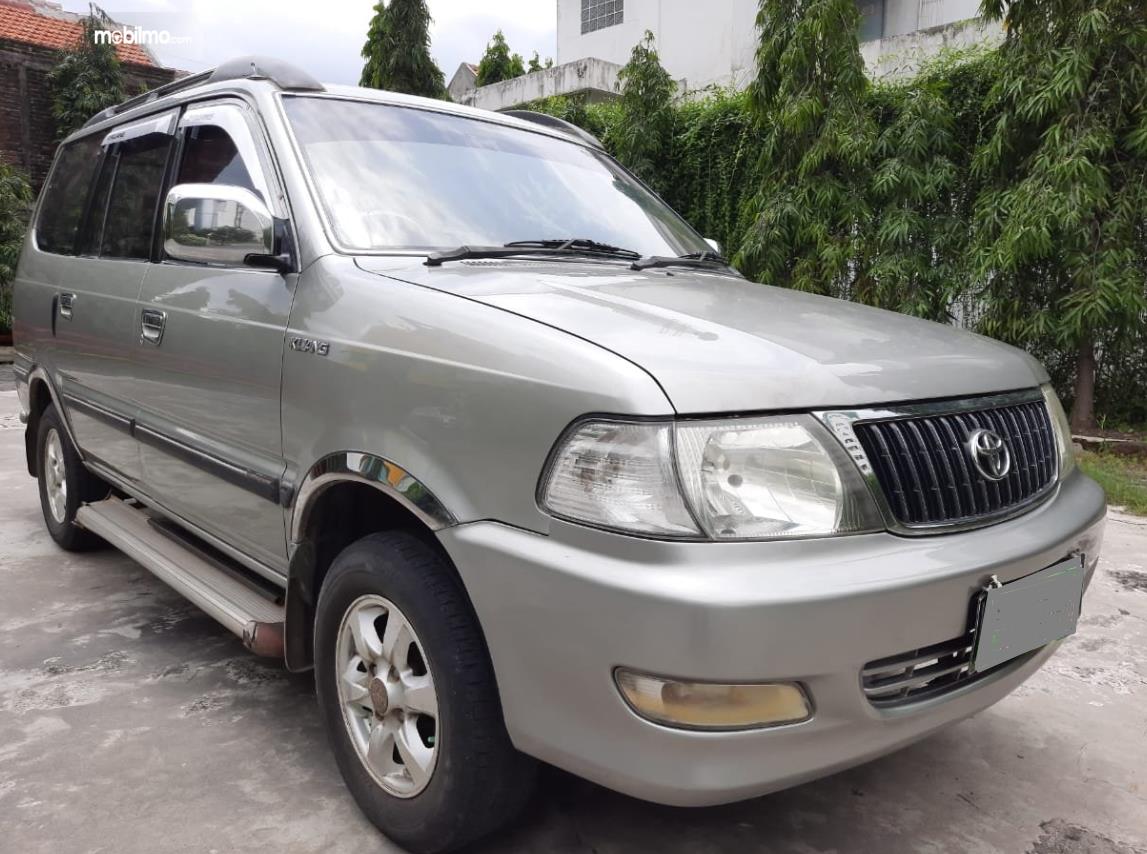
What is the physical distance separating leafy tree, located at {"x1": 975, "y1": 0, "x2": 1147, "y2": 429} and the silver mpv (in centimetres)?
478

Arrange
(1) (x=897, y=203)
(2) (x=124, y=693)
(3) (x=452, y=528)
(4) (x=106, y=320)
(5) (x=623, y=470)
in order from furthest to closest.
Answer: (1) (x=897, y=203)
(4) (x=106, y=320)
(2) (x=124, y=693)
(3) (x=452, y=528)
(5) (x=623, y=470)

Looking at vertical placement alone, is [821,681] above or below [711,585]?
below

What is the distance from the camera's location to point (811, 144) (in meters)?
7.95

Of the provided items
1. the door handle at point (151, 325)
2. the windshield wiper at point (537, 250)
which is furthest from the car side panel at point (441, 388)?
the door handle at point (151, 325)

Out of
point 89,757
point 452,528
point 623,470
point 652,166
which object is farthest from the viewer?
point 652,166

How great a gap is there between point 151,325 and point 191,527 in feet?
2.13

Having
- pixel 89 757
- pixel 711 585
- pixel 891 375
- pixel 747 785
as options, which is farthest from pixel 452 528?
pixel 89 757

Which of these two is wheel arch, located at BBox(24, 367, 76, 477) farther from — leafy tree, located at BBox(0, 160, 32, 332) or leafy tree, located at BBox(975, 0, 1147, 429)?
leafy tree, located at BBox(0, 160, 32, 332)

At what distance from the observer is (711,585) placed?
147cm

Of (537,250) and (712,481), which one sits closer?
(712,481)

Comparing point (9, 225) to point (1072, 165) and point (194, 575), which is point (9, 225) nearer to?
point (194, 575)

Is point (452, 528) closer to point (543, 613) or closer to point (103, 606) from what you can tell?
point (543, 613)

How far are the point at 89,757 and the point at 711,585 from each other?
1845mm

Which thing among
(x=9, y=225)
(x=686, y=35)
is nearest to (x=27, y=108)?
(x=9, y=225)
